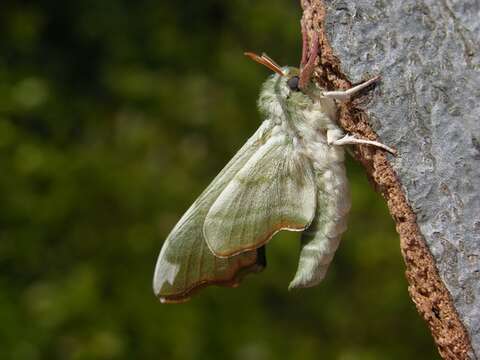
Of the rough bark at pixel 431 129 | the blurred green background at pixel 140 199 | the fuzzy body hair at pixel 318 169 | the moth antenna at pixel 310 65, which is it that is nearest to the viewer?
the rough bark at pixel 431 129

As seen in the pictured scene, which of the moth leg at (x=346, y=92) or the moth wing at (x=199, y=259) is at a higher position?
the moth leg at (x=346, y=92)

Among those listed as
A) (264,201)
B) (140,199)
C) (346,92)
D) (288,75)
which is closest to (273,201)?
(264,201)

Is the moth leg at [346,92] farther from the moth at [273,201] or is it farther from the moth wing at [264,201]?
the moth wing at [264,201]

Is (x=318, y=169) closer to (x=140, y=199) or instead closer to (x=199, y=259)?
(x=199, y=259)

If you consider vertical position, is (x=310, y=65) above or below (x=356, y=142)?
above

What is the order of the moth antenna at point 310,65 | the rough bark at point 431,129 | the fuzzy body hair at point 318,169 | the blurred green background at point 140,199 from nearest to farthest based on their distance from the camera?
1. the rough bark at point 431,129
2. the moth antenna at point 310,65
3. the fuzzy body hair at point 318,169
4. the blurred green background at point 140,199

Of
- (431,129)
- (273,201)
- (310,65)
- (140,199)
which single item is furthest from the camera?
(140,199)

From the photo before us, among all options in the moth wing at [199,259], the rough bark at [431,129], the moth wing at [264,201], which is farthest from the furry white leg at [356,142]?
the moth wing at [199,259]

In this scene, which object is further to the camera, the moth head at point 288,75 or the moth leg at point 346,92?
the moth head at point 288,75
